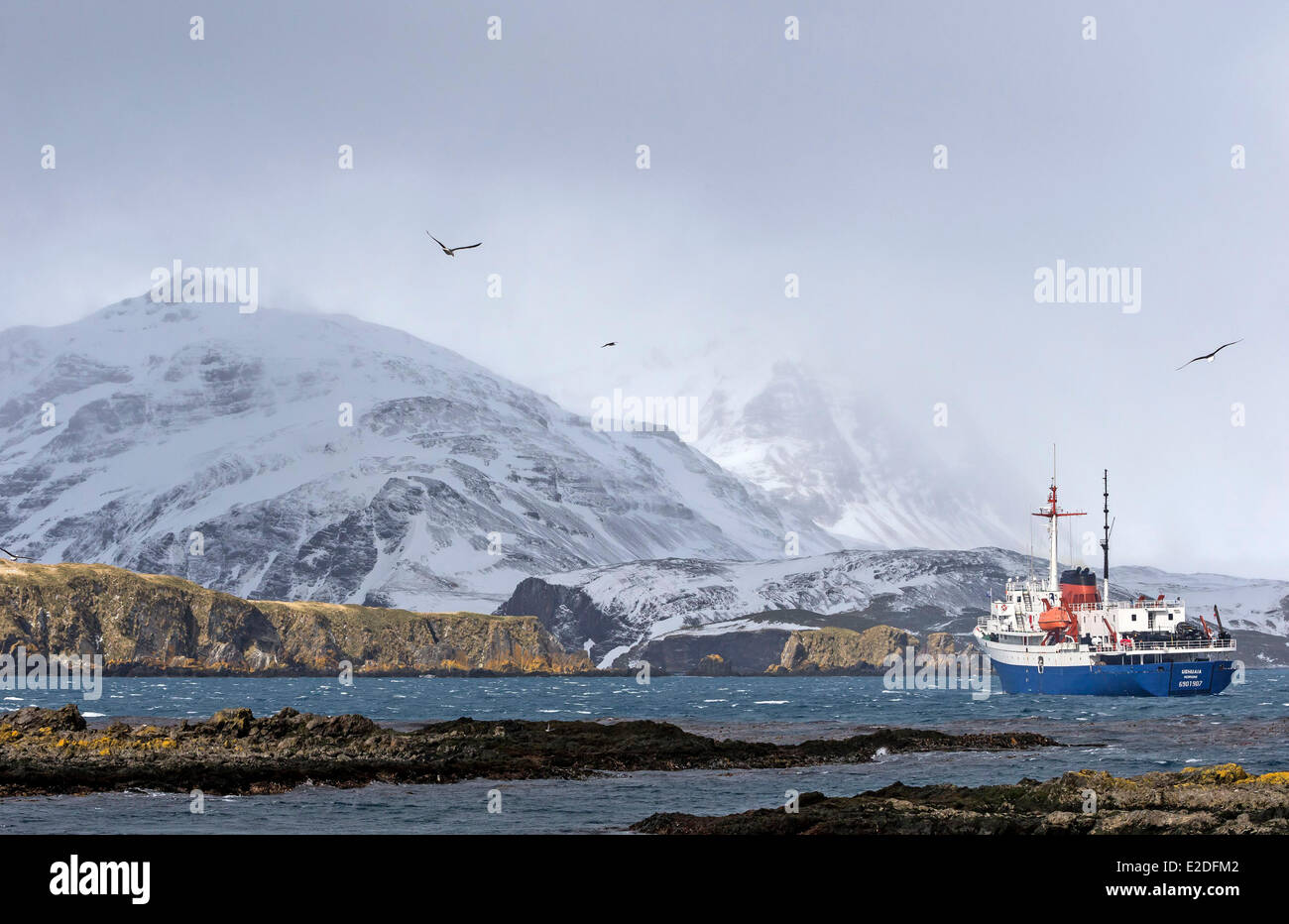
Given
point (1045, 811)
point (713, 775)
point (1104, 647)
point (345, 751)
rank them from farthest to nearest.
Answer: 1. point (1104, 647)
2. point (345, 751)
3. point (713, 775)
4. point (1045, 811)

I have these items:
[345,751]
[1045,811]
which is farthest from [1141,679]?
[1045,811]

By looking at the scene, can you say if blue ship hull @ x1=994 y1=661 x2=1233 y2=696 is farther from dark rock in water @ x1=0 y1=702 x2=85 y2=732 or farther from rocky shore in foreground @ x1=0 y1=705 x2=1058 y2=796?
dark rock in water @ x1=0 y1=702 x2=85 y2=732

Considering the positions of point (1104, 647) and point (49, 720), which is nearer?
point (49, 720)

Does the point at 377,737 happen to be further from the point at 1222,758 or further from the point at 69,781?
the point at 1222,758

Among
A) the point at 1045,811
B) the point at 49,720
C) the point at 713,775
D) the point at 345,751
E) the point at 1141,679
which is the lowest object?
the point at 1141,679

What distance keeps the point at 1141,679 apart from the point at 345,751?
111967mm

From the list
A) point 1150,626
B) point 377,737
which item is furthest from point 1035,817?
point 1150,626

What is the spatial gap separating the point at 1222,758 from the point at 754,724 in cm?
4628

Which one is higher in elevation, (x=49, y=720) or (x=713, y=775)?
(x=49, y=720)

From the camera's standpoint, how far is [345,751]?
71750 mm

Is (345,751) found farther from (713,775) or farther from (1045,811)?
(1045,811)
